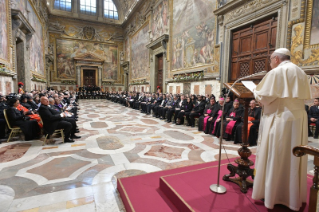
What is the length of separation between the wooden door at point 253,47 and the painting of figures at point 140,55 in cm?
1059

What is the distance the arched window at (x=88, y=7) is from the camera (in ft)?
80.7

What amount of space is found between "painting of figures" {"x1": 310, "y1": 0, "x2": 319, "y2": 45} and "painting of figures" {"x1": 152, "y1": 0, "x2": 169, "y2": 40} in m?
9.66

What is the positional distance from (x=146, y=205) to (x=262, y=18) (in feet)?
25.7

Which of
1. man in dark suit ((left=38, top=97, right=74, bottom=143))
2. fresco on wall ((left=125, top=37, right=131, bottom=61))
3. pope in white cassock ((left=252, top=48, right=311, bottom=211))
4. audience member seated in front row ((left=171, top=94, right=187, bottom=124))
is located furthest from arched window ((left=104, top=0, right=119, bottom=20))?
pope in white cassock ((left=252, top=48, right=311, bottom=211))

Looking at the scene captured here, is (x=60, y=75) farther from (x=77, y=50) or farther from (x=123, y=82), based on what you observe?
(x=123, y=82)

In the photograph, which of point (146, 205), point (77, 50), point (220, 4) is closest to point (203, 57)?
point (220, 4)

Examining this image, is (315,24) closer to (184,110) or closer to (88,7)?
(184,110)

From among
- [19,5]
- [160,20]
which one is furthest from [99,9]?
[19,5]

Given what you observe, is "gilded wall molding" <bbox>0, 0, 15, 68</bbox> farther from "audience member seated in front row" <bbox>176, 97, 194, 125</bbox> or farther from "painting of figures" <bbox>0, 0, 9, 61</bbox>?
"audience member seated in front row" <bbox>176, 97, 194, 125</bbox>

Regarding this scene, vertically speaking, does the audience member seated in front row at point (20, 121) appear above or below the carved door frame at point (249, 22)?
below

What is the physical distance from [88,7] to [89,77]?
953cm

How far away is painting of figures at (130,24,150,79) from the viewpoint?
60.2ft

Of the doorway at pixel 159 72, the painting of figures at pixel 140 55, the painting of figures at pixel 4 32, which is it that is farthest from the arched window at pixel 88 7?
the painting of figures at pixel 4 32

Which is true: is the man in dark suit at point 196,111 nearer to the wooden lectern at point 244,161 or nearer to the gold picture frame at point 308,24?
the gold picture frame at point 308,24
